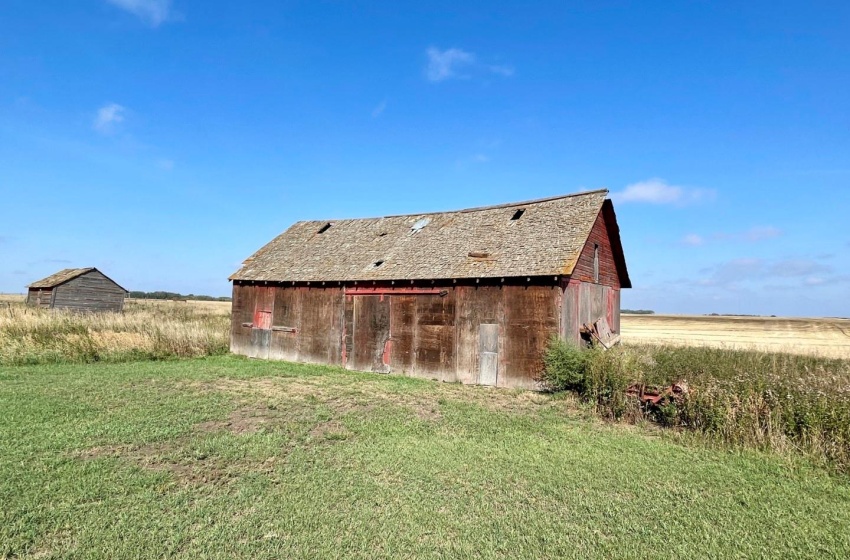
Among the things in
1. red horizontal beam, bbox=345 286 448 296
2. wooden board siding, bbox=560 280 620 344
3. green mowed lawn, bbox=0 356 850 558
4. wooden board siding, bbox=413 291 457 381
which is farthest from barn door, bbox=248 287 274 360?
wooden board siding, bbox=560 280 620 344

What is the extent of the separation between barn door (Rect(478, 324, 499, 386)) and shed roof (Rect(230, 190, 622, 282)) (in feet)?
5.68

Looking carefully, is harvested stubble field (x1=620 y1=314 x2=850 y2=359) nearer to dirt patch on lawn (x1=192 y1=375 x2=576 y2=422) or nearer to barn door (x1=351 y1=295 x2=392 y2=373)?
barn door (x1=351 y1=295 x2=392 y2=373)

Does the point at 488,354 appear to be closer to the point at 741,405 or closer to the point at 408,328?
the point at 408,328

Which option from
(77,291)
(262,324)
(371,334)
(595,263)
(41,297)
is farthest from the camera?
(77,291)

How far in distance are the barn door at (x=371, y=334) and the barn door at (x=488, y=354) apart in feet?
11.5

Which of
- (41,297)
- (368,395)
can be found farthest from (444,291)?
(41,297)

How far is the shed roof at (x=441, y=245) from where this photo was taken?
1517 centimetres

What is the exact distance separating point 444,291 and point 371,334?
132 inches

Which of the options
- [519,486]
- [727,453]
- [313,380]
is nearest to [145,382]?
[313,380]

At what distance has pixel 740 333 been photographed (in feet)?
111

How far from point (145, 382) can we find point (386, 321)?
752 centimetres

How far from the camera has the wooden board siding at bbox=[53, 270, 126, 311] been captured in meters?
33.1

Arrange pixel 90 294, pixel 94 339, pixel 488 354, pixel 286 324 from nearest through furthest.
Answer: pixel 488 354 → pixel 94 339 → pixel 286 324 → pixel 90 294

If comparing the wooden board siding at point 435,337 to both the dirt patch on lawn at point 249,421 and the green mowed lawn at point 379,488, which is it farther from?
the dirt patch on lawn at point 249,421
